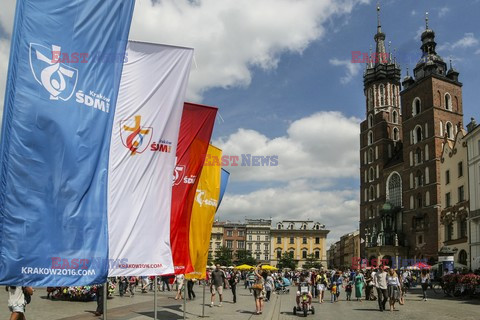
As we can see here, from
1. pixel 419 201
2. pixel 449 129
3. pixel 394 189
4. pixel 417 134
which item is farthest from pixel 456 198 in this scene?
pixel 394 189

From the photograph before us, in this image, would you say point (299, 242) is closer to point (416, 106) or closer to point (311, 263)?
point (311, 263)

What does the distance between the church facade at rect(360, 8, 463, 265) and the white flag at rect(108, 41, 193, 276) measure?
183 ft

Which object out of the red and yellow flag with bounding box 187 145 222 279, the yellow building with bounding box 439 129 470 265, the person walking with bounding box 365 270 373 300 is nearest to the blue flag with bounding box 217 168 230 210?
the red and yellow flag with bounding box 187 145 222 279

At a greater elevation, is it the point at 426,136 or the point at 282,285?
the point at 426,136

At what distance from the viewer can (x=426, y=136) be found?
63188 mm

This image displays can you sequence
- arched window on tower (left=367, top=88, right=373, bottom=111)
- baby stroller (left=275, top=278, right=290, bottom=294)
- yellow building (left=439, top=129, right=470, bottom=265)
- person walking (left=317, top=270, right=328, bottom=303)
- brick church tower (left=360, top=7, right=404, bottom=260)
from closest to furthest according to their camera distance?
1. person walking (left=317, top=270, right=328, bottom=303)
2. baby stroller (left=275, top=278, right=290, bottom=294)
3. yellow building (left=439, top=129, right=470, bottom=265)
4. brick church tower (left=360, top=7, right=404, bottom=260)
5. arched window on tower (left=367, top=88, right=373, bottom=111)

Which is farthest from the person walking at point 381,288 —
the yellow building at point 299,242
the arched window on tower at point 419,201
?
the yellow building at point 299,242

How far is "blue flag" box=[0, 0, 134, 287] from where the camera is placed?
191 inches

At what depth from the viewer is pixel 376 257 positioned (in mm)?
70188

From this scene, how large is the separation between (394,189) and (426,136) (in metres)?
12.8

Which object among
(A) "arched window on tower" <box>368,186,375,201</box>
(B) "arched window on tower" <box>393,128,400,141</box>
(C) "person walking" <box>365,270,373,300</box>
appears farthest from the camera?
(B) "arched window on tower" <box>393,128,400,141</box>

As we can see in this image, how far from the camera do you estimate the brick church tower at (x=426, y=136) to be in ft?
197

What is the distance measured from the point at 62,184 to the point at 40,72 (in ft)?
4.05

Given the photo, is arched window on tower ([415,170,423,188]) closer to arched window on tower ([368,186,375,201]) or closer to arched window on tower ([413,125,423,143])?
arched window on tower ([413,125,423,143])
